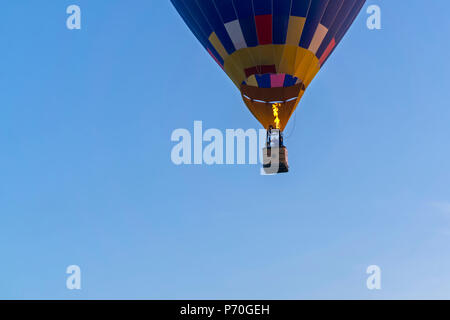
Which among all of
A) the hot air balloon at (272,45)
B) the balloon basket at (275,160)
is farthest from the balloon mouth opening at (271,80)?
the balloon basket at (275,160)

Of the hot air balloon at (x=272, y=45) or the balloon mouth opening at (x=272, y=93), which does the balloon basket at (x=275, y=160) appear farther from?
the balloon mouth opening at (x=272, y=93)

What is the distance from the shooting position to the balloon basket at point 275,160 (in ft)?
48.5

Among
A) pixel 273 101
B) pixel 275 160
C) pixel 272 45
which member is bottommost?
A: pixel 275 160

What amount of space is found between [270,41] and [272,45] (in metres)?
0.10

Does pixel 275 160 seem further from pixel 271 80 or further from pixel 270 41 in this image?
pixel 270 41

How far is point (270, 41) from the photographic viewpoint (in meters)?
15.0

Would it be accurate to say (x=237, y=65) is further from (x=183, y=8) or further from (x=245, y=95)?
(x=183, y=8)

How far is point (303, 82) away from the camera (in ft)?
51.3

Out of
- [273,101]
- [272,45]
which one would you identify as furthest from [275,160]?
[272,45]

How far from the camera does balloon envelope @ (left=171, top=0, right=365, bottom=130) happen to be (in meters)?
15.0

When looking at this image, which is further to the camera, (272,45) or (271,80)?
(271,80)
